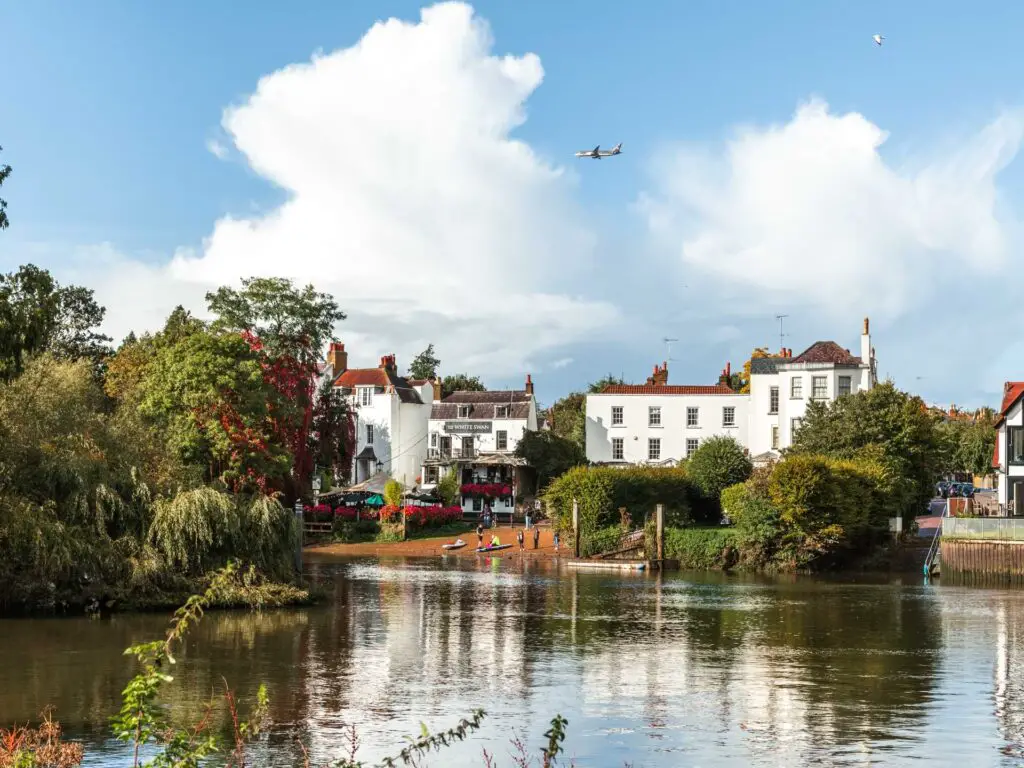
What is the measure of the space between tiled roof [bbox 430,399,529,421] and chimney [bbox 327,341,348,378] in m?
11.8

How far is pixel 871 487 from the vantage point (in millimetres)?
64500

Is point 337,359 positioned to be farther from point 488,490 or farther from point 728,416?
point 728,416

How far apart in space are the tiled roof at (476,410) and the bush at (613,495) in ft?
85.8

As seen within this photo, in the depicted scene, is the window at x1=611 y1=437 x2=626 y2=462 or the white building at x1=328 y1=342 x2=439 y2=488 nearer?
the window at x1=611 y1=437 x2=626 y2=462

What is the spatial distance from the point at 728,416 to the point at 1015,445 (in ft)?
87.8

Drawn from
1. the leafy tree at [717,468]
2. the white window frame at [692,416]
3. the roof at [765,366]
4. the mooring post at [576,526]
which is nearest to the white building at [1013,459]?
the leafy tree at [717,468]

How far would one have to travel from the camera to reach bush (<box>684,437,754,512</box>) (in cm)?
7681

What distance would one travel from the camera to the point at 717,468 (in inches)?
3022

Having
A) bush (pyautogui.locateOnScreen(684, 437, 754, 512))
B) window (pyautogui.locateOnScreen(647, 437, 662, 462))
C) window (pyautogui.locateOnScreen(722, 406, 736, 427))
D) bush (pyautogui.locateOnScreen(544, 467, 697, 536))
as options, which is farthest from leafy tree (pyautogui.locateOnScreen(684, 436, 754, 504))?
window (pyautogui.locateOnScreen(647, 437, 662, 462))

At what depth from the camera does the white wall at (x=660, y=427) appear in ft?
299

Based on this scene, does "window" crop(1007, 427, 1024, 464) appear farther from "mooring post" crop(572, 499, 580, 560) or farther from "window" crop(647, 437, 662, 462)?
"window" crop(647, 437, 662, 462)

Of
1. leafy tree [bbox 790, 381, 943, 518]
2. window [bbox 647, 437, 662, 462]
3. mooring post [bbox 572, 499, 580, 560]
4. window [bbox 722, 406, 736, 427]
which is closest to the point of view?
leafy tree [bbox 790, 381, 943, 518]

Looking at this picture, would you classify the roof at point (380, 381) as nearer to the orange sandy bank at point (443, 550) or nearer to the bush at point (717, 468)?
the orange sandy bank at point (443, 550)

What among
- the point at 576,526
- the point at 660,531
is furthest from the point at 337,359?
the point at 660,531
